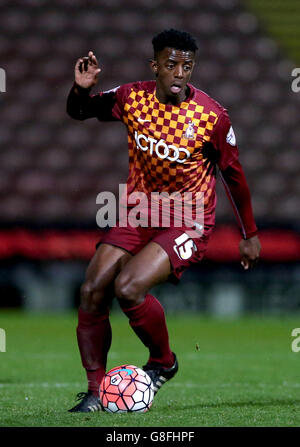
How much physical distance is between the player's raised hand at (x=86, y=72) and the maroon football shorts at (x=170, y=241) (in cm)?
83

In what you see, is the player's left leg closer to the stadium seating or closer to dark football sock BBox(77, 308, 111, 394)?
dark football sock BBox(77, 308, 111, 394)

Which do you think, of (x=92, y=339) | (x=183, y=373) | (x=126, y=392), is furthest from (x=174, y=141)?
(x=183, y=373)

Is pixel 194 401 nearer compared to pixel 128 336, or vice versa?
pixel 194 401

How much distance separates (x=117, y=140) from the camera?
14.7 m

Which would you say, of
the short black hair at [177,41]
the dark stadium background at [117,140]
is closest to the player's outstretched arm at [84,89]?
the short black hair at [177,41]

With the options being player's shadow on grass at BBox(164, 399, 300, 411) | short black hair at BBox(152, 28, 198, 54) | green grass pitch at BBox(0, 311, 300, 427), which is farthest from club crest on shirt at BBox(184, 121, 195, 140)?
player's shadow on grass at BBox(164, 399, 300, 411)

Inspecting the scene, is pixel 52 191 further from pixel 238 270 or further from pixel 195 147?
pixel 195 147

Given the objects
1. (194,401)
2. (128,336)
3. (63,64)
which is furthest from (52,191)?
(194,401)

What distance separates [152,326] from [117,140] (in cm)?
1024

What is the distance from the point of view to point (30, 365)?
Result: 7.12 m

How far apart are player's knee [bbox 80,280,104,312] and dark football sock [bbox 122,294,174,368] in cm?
16

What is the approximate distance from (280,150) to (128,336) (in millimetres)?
5811

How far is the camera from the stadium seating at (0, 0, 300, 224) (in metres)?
13.7

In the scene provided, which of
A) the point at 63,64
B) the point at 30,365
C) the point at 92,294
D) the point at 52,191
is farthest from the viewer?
the point at 63,64
